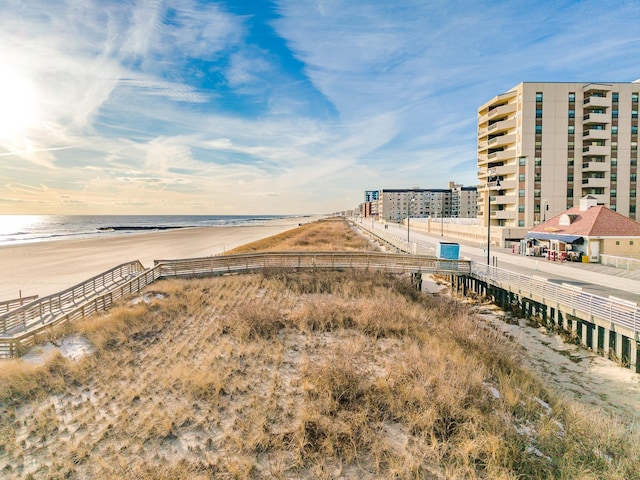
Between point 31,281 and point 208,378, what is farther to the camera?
point 31,281

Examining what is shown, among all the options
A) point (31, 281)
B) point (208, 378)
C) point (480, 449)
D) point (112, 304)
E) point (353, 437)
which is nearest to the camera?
point (480, 449)

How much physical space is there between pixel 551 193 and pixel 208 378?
166 ft

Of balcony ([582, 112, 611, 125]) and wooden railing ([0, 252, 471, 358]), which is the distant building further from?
wooden railing ([0, 252, 471, 358])

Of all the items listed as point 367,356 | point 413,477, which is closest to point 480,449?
point 413,477

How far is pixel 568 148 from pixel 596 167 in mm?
4440

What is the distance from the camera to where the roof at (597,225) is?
24375mm

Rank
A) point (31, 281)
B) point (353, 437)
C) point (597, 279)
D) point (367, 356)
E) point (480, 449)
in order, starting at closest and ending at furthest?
point (480, 449) < point (353, 437) < point (367, 356) < point (597, 279) < point (31, 281)

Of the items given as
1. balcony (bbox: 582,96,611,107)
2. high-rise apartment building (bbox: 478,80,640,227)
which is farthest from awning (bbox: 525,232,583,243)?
balcony (bbox: 582,96,611,107)

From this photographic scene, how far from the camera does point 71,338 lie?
41.9 ft

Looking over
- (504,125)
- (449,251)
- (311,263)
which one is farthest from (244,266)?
(504,125)

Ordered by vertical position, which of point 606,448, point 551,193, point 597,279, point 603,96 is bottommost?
point 606,448

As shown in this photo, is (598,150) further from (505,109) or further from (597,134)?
(505,109)

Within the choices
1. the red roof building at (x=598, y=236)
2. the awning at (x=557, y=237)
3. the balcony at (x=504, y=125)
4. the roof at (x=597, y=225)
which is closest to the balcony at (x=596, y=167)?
the balcony at (x=504, y=125)

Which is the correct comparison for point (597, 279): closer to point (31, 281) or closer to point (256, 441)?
point (256, 441)
